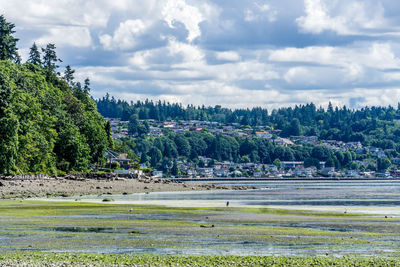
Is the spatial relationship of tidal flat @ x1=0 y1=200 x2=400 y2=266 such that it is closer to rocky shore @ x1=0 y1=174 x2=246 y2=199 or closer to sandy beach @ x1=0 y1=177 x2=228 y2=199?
sandy beach @ x1=0 y1=177 x2=228 y2=199

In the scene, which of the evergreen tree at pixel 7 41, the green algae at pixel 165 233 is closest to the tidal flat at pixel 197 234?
the green algae at pixel 165 233

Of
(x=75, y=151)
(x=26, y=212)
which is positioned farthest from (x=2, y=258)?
(x=75, y=151)

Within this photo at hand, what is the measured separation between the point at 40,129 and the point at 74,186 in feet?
72.0

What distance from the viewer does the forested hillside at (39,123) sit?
4033 inches

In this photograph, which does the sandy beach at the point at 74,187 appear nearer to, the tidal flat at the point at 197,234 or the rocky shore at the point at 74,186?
the rocky shore at the point at 74,186

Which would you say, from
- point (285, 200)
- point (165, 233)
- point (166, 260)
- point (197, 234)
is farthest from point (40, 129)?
point (166, 260)

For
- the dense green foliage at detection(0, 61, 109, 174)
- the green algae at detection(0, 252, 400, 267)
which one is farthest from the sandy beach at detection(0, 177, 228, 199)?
the green algae at detection(0, 252, 400, 267)

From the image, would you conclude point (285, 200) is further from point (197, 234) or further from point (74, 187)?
point (197, 234)

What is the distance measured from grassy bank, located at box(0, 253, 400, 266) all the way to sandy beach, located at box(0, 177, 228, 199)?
48660 millimetres

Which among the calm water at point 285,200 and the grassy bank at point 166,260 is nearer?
the grassy bank at point 166,260

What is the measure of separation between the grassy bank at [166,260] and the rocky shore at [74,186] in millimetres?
48282

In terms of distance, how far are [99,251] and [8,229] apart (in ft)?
34.1

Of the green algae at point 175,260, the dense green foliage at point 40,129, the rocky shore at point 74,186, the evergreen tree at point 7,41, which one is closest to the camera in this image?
the green algae at point 175,260

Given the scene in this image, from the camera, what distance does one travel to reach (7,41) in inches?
6481
